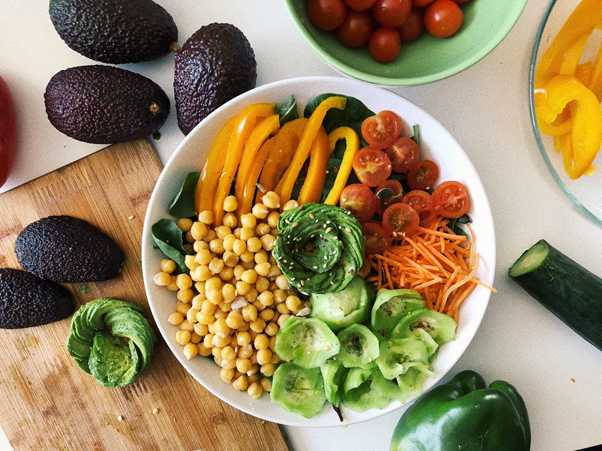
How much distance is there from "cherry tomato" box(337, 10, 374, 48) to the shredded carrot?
65cm

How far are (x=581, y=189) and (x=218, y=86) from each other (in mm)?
1356

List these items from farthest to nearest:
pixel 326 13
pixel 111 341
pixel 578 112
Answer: pixel 111 341 → pixel 578 112 → pixel 326 13

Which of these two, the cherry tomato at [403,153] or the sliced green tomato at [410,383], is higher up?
the cherry tomato at [403,153]

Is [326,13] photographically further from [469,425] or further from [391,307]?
[469,425]

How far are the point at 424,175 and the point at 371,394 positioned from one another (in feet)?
2.55

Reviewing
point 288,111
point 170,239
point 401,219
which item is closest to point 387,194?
point 401,219

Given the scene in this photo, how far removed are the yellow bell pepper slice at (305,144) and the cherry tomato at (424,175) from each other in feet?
1.09

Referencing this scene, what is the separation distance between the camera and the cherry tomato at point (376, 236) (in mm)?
1628

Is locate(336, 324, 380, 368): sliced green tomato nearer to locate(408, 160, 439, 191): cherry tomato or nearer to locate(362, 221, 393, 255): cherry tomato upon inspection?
locate(362, 221, 393, 255): cherry tomato

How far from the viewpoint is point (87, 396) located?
6.07 feet

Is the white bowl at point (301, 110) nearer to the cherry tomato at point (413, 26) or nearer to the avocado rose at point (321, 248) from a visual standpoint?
the cherry tomato at point (413, 26)

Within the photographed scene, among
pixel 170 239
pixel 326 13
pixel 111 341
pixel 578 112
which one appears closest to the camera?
pixel 326 13

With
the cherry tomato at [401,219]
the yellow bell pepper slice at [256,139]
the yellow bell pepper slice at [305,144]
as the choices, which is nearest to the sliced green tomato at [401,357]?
the cherry tomato at [401,219]

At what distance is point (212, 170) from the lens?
1.65 m
